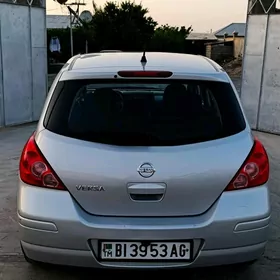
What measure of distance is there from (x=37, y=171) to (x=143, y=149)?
0.67m

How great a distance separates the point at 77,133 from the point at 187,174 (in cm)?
72

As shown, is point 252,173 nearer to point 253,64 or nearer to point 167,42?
point 253,64

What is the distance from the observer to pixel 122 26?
38438 mm

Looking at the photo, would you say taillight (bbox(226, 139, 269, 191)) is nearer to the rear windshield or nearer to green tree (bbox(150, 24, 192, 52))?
the rear windshield

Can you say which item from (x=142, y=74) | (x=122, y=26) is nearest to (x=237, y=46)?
(x=122, y=26)

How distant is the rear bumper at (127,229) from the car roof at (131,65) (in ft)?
2.78

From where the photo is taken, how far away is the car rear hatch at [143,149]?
2.79 metres

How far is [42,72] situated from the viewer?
11.2 meters

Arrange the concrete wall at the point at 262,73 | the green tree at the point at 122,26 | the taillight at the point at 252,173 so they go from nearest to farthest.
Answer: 1. the taillight at the point at 252,173
2. the concrete wall at the point at 262,73
3. the green tree at the point at 122,26

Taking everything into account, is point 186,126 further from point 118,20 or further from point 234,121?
point 118,20

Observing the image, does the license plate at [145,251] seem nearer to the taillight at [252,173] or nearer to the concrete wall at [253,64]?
the taillight at [252,173]

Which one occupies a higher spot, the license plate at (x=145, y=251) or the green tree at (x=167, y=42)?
the green tree at (x=167, y=42)

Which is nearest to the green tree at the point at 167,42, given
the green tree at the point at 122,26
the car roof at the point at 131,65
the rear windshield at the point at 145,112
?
the green tree at the point at 122,26

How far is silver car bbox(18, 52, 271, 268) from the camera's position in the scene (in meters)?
2.79
